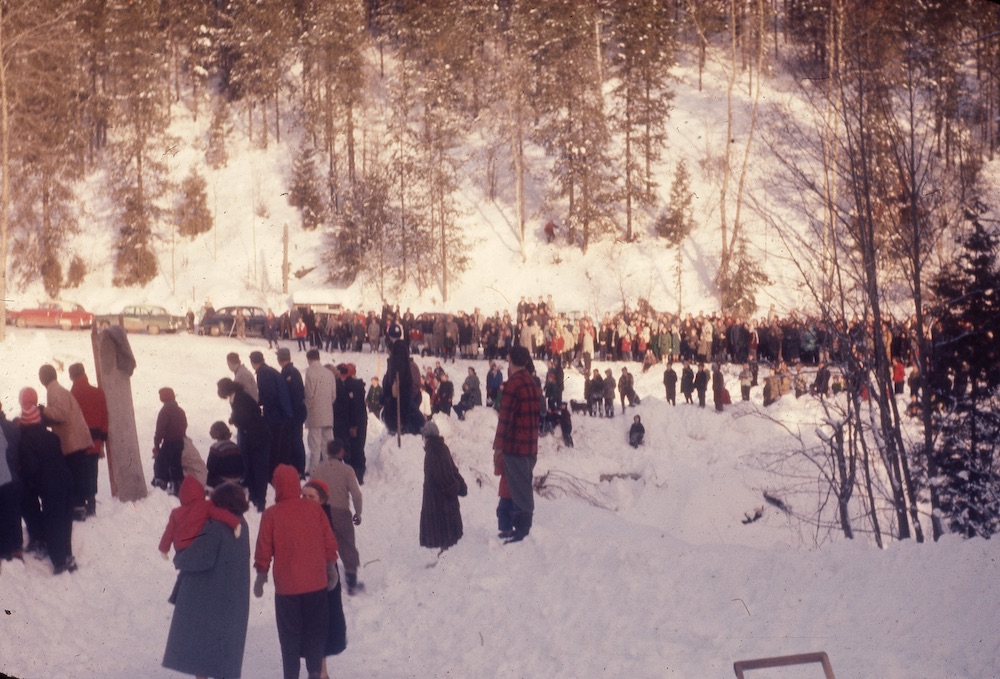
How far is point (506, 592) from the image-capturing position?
6590mm

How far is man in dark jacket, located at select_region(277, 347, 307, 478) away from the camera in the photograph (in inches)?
328

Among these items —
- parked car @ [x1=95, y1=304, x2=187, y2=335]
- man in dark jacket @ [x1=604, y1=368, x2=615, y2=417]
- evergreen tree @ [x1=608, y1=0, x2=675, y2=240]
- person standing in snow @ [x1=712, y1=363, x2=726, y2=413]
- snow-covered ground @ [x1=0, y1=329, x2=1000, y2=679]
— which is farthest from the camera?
evergreen tree @ [x1=608, y1=0, x2=675, y2=240]

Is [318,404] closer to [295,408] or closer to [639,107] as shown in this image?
[295,408]

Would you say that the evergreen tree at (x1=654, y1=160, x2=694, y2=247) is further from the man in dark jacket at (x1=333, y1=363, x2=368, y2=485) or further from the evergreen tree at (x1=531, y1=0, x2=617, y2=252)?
the man in dark jacket at (x1=333, y1=363, x2=368, y2=485)

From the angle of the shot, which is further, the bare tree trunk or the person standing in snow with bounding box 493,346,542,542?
the person standing in snow with bounding box 493,346,542,542

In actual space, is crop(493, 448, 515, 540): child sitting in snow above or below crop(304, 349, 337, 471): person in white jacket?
below

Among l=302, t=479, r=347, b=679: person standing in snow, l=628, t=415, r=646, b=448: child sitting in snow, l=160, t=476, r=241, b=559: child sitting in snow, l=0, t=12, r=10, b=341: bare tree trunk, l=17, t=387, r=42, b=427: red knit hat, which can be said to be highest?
l=0, t=12, r=10, b=341: bare tree trunk

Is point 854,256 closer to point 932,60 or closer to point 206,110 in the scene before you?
point 932,60

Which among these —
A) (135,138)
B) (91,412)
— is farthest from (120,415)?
(135,138)

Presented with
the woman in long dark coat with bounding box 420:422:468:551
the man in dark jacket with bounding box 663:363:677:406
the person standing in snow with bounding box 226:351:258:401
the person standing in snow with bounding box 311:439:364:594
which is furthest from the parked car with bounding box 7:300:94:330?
the man in dark jacket with bounding box 663:363:677:406

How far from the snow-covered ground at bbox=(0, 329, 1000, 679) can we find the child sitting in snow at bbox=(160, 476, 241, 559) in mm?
750

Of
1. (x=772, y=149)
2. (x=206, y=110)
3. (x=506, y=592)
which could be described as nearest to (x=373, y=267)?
(x=206, y=110)

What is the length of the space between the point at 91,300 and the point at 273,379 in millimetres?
2095

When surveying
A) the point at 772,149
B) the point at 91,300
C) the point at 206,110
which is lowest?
the point at 91,300
